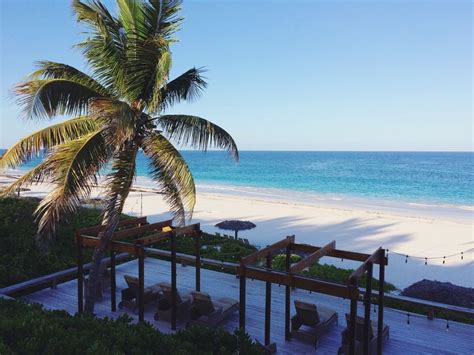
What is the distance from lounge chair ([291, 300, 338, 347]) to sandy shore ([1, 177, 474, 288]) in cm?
614

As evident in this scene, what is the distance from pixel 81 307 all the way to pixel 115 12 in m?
5.41

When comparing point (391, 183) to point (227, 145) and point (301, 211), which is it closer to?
point (301, 211)

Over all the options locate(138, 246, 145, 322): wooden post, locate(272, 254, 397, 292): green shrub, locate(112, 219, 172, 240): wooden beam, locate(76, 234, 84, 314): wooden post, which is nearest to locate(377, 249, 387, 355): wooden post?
locate(138, 246, 145, 322): wooden post

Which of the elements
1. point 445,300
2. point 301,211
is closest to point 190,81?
point 445,300

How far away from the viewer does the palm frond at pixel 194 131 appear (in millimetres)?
6250

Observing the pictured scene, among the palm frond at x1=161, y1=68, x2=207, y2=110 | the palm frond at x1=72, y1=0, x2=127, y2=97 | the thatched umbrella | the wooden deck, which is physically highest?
the palm frond at x1=72, y1=0, x2=127, y2=97

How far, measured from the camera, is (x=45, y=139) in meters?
6.05

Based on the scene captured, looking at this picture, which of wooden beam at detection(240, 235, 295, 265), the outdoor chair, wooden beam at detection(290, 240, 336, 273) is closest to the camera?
wooden beam at detection(290, 240, 336, 273)

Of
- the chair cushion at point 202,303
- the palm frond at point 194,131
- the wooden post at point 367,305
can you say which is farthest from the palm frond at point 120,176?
the wooden post at point 367,305

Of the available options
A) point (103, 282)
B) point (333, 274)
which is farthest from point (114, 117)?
point (333, 274)

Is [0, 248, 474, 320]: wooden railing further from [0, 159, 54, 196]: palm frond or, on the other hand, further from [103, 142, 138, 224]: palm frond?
[0, 159, 54, 196]: palm frond

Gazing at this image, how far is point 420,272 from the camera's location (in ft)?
42.1

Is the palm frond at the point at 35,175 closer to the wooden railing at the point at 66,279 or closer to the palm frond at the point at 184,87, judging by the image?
the palm frond at the point at 184,87

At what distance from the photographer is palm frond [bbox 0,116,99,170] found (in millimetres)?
5816
